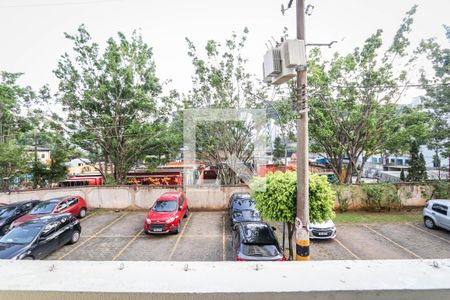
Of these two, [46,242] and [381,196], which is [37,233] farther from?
[381,196]

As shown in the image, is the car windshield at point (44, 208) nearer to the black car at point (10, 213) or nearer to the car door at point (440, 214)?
the black car at point (10, 213)

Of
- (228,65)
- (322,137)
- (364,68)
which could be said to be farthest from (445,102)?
(228,65)

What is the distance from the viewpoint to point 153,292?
1492mm

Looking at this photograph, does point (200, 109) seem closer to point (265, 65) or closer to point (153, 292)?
point (265, 65)

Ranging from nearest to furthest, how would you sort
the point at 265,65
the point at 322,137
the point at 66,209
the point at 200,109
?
1. the point at 265,65
2. the point at 66,209
3. the point at 322,137
4. the point at 200,109

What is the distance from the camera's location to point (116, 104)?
16578 mm

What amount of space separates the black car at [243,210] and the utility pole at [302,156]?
493 centimetres

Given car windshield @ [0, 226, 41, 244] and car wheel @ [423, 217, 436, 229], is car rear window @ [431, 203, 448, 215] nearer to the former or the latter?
car wheel @ [423, 217, 436, 229]

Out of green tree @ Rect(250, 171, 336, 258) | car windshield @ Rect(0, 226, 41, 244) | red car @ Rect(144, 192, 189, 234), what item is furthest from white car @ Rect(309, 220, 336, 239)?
car windshield @ Rect(0, 226, 41, 244)

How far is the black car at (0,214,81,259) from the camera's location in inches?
302

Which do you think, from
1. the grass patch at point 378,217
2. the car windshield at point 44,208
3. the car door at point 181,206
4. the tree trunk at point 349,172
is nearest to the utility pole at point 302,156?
the car door at point 181,206

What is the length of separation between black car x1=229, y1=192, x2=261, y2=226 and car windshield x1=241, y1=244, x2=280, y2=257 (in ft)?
9.87

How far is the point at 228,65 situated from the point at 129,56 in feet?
23.9

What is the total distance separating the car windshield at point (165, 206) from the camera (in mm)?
11500
